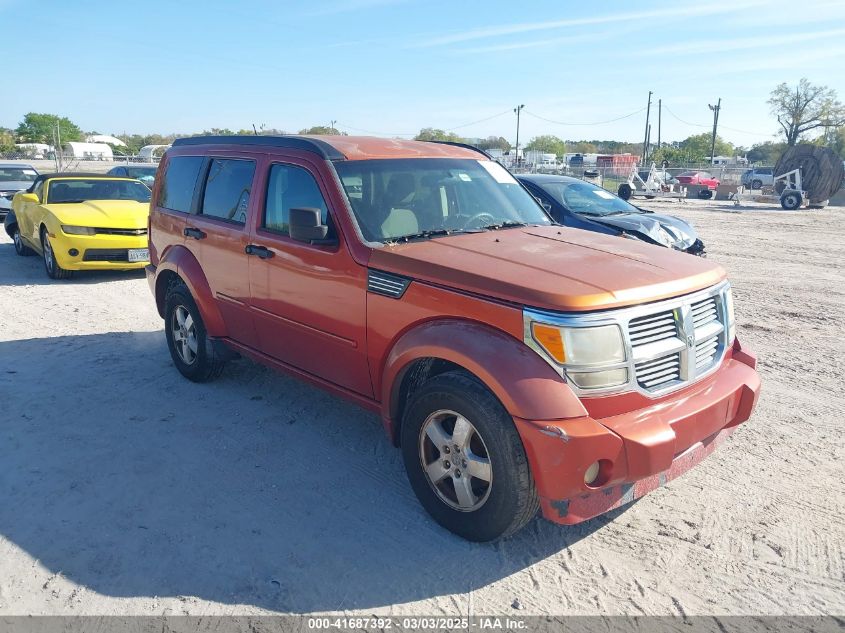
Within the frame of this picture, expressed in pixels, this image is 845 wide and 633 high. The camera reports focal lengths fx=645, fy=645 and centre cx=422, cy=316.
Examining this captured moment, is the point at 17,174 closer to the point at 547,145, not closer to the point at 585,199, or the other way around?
the point at 585,199

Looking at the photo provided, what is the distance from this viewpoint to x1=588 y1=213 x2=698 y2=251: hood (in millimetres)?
8930

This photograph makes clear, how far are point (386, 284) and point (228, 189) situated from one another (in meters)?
2.07

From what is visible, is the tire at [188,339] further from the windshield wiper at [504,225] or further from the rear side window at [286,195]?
the windshield wiper at [504,225]

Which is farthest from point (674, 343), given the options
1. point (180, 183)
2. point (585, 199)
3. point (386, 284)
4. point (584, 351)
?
point (585, 199)

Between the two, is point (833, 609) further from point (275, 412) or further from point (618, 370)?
point (275, 412)

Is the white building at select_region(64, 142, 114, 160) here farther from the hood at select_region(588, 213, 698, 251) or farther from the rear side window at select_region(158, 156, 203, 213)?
the rear side window at select_region(158, 156, 203, 213)

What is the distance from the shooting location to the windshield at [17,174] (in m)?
17.3

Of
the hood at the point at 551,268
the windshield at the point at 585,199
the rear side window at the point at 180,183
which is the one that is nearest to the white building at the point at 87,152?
the windshield at the point at 585,199

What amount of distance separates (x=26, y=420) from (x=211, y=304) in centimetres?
158

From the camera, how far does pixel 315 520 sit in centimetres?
359

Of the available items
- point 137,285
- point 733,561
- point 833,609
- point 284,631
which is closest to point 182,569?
point 284,631

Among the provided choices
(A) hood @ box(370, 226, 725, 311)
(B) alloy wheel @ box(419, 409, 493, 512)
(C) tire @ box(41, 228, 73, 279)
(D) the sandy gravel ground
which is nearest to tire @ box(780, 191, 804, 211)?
(D) the sandy gravel ground

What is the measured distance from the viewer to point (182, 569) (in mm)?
3172

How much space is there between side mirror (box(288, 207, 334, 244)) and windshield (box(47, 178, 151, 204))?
8180 mm
